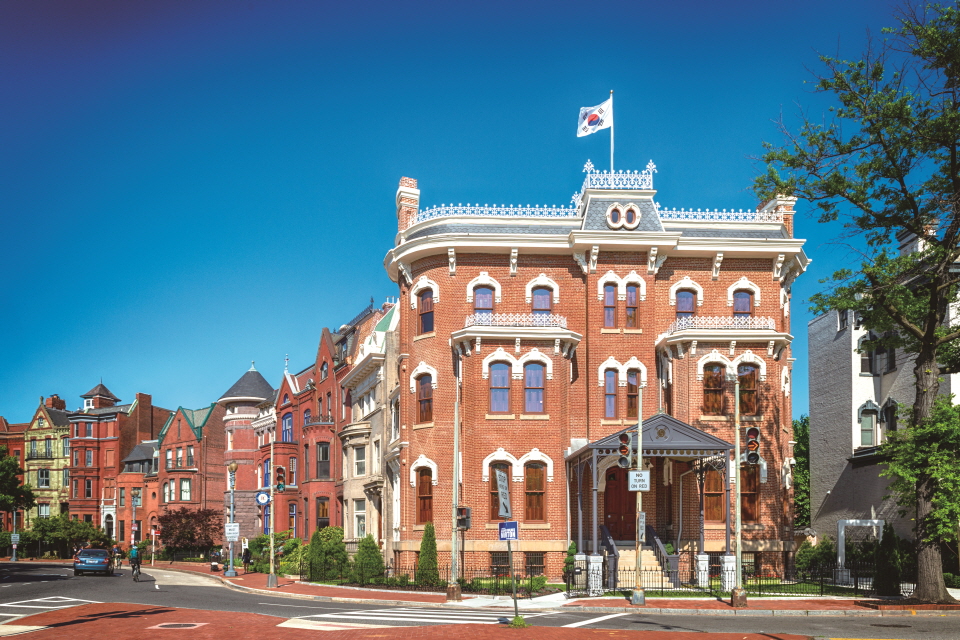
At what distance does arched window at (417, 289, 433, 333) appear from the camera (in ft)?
130

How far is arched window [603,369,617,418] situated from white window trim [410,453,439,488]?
7.34 meters

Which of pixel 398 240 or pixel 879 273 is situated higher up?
pixel 398 240

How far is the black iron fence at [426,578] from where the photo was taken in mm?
32750

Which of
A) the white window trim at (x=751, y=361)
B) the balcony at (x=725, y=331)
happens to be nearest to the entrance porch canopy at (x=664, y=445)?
the balcony at (x=725, y=331)

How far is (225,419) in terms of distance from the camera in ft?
241

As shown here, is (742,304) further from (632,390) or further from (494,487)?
(494,487)

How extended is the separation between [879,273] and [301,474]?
3937 cm

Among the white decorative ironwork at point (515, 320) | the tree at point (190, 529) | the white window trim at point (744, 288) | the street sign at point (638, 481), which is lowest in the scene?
the tree at point (190, 529)

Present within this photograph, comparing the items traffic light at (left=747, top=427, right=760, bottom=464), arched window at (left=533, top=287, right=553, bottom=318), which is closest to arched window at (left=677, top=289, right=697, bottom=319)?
arched window at (left=533, top=287, right=553, bottom=318)

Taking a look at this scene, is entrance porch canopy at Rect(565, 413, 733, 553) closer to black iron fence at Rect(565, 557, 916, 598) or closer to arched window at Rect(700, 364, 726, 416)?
black iron fence at Rect(565, 557, 916, 598)

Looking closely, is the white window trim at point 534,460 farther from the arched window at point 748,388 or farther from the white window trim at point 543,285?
the arched window at point 748,388

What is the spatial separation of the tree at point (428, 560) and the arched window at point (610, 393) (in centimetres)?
857

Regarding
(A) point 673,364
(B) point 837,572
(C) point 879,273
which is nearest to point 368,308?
(A) point 673,364

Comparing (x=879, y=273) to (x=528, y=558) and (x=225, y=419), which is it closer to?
(x=528, y=558)
